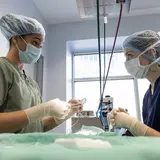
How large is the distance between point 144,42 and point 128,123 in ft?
1.75

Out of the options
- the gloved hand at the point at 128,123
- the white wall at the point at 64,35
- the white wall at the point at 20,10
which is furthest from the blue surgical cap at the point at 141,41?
the white wall at the point at 64,35

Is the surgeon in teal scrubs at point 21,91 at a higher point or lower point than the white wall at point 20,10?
lower

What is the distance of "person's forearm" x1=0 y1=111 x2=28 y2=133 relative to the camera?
0.76 meters

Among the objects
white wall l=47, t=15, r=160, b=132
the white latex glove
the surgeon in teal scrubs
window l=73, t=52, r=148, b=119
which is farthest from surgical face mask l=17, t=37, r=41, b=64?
window l=73, t=52, r=148, b=119

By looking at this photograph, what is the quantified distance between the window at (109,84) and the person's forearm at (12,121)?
2.15 m

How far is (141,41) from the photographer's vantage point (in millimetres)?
1116

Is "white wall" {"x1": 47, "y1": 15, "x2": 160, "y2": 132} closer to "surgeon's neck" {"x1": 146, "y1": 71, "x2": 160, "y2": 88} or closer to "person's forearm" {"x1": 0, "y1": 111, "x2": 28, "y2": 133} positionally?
"surgeon's neck" {"x1": 146, "y1": 71, "x2": 160, "y2": 88}

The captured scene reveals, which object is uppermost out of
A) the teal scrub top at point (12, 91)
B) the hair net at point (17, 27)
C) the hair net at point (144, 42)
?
the hair net at point (17, 27)

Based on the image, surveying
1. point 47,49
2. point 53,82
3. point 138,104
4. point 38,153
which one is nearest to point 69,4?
point 47,49

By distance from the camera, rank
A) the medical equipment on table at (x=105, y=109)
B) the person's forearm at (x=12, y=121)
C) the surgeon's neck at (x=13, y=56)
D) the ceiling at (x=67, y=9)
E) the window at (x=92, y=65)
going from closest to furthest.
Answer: the person's forearm at (x=12, y=121) → the surgeon's neck at (x=13, y=56) → the medical equipment on table at (x=105, y=109) → the ceiling at (x=67, y=9) → the window at (x=92, y=65)

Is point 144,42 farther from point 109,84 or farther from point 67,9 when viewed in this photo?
point 109,84

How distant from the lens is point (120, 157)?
33 cm

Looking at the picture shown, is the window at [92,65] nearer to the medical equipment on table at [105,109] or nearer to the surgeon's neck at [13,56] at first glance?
the medical equipment on table at [105,109]

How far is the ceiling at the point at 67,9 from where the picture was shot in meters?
2.41
